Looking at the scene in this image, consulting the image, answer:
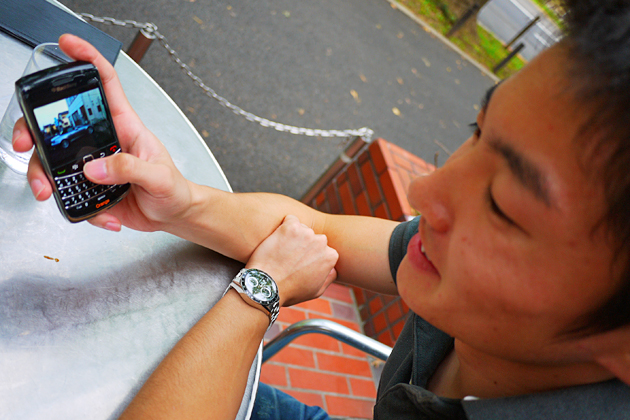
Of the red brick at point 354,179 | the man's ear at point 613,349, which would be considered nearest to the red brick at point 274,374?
the red brick at point 354,179

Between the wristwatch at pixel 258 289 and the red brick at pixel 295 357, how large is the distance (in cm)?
129

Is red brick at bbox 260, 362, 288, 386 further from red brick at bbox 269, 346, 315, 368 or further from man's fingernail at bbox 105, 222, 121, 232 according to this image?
man's fingernail at bbox 105, 222, 121, 232

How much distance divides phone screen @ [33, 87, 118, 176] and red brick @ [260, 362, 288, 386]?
155 cm

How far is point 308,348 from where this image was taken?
8.27 ft

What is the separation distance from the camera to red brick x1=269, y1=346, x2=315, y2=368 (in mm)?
2377

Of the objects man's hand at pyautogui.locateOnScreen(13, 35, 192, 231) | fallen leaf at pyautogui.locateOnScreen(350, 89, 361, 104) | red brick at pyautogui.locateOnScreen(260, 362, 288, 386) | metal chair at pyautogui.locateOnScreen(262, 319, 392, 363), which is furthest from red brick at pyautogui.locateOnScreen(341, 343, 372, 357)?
fallen leaf at pyautogui.locateOnScreen(350, 89, 361, 104)

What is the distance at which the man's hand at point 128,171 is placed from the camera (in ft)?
3.03

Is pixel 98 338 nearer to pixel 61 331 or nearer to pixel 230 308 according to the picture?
pixel 61 331

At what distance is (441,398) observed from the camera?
Result: 94 cm

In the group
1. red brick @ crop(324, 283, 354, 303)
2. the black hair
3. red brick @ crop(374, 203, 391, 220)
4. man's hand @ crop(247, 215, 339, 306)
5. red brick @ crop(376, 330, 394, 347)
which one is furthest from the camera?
red brick @ crop(324, 283, 354, 303)

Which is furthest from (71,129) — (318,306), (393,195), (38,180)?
(318,306)

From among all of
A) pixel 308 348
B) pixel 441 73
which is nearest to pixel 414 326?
pixel 308 348

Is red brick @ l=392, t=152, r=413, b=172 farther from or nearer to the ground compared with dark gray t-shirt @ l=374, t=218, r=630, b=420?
nearer to the ground

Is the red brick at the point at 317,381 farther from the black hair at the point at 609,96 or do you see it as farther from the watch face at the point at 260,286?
the black hair at the point at 609,96
